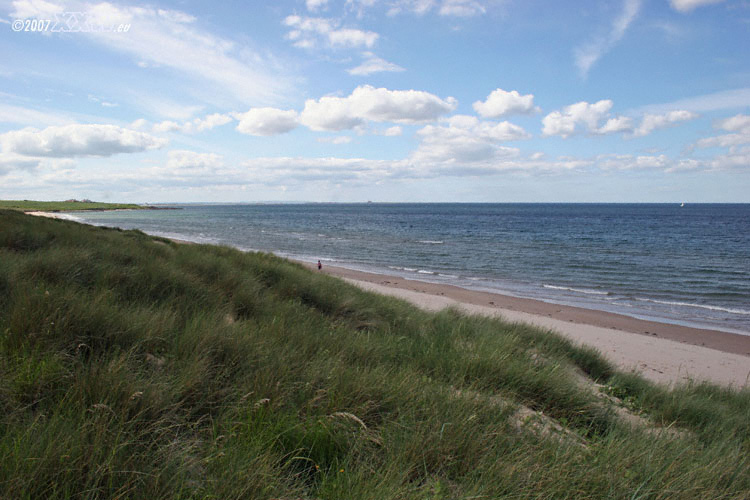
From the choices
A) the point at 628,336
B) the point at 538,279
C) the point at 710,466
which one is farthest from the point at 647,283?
the point at 710,466

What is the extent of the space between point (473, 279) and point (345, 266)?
9.62 m

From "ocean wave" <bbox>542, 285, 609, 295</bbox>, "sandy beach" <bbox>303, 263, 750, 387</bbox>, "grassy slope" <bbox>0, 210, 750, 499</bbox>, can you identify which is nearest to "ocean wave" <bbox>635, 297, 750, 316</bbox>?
"ocean wave" <bbox>542, 285, 609, 295</bbox>

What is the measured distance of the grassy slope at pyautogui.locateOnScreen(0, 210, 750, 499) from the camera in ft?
A: 7.49

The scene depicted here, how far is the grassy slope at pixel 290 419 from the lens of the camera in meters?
2.28

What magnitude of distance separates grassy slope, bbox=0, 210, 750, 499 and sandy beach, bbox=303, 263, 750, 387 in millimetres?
4547

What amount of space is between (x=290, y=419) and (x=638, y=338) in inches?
545

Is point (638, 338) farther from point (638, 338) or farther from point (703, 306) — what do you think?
point (703, 306)

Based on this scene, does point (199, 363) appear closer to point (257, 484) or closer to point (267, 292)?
point (257, 484)

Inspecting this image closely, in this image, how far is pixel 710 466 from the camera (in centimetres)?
314

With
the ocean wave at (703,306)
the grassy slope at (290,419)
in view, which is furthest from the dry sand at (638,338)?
the grassy slope at (290,419)

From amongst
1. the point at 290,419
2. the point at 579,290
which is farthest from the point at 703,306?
the point at 290,419

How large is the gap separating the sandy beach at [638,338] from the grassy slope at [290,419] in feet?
14.9

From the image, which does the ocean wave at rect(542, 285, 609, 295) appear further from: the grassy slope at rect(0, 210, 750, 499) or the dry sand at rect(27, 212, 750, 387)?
the grassy slope at rect(0, 210, 750, 499)

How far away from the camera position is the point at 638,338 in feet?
43.1
